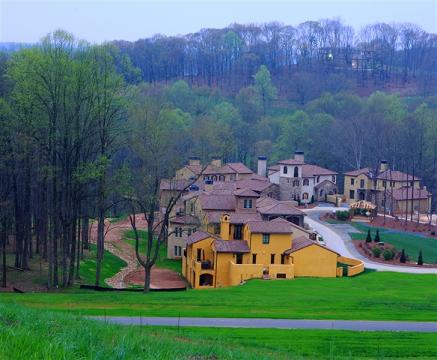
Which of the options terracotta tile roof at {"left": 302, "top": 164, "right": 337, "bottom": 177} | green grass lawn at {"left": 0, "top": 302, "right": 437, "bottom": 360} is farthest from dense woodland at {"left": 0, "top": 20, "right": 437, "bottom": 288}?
green grass lawn at {"left": 0, "top": 302, "right": 437, "bottom": 360}

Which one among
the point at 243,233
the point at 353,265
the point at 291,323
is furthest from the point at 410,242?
the point at 291,323

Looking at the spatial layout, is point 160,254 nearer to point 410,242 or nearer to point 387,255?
point 387,255

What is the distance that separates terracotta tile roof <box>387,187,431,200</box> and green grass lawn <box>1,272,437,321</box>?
30.1 metres

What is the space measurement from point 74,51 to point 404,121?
55394 mm

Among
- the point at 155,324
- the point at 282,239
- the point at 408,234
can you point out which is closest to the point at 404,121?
the point at 408,234

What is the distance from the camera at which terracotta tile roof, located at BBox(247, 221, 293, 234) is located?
37938mm

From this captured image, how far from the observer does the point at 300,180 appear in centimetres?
6631

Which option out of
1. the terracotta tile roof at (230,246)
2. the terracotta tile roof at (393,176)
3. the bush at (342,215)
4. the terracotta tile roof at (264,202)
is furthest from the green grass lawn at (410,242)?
the terracotta tile roof at (393,176)

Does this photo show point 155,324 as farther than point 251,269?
No

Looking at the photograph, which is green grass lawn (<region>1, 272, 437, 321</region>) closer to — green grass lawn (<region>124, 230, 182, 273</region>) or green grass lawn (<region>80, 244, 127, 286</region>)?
green grass lawn (<region>80, 244, 127, 286</region>)

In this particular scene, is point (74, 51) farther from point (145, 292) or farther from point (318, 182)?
point (318, 182)

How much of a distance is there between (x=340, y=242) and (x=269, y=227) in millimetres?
10843

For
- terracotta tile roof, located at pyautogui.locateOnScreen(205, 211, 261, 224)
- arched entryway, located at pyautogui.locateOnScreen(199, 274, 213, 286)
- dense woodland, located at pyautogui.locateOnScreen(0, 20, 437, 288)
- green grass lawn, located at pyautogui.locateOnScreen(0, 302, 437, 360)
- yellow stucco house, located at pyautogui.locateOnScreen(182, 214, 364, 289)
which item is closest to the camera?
green grass lawn, located at pyautogui.locateOnScreen(0, 302, 437, 360)

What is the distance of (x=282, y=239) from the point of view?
1502 inches
